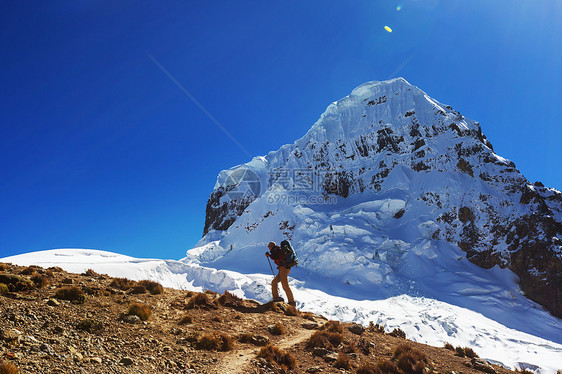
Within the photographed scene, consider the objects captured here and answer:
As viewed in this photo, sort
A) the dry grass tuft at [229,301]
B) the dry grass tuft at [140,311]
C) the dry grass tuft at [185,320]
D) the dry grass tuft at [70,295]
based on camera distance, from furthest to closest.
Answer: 1. the dry grass tuft at [229,301]
2. the dry grass tuft at [185,320]
3. the dry grass tuft at [140,311]
4. the dry grass tuft at [70,295]

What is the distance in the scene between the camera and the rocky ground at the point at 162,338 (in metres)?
4.81

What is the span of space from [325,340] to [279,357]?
6.27ft

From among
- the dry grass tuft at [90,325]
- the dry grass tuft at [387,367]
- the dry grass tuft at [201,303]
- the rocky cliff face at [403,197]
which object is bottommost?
the dry grass tuft at [387,367]

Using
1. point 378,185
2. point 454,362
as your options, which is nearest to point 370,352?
point 454,362

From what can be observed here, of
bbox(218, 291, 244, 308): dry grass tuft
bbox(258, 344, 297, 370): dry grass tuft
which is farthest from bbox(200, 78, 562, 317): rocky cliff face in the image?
bbox(258, 344, 297, 370): dry grass tuft

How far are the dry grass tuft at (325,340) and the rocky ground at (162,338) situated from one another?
3 centimetres

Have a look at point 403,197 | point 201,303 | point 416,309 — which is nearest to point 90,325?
point 201,303

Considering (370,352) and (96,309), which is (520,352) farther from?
(96,309)

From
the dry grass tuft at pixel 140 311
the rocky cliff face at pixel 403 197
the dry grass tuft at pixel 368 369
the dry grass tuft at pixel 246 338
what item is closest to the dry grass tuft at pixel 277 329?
the dry grass tuft at pixel 246 338

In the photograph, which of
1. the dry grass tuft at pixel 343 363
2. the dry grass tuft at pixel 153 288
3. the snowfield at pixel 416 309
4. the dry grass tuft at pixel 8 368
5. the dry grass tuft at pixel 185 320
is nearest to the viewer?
the dry grass tuft at pixel 8 368

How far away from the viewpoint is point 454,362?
8953 millimetres

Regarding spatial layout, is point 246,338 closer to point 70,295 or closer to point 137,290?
point 137,290

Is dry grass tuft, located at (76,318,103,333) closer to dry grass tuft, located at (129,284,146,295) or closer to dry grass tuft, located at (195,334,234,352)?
dry grass tuft, located at (195,334,234,352)

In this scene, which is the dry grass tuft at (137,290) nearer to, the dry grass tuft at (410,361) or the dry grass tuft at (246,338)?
the dry grass tuft at (246,338)
